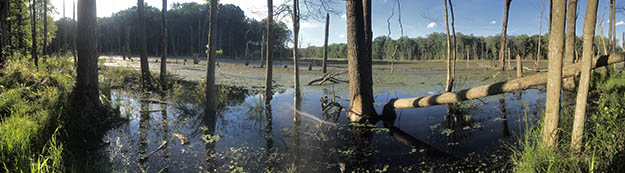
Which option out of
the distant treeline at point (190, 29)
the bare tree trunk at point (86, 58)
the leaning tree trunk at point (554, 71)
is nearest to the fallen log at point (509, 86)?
the leaning tree trunk at point (554, 71)

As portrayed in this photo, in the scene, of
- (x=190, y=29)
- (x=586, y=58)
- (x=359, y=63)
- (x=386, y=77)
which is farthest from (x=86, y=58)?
(x=190, y=29)

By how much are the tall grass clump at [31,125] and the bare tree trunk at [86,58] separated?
29cm

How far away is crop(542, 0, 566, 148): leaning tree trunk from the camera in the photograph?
8.40 ft

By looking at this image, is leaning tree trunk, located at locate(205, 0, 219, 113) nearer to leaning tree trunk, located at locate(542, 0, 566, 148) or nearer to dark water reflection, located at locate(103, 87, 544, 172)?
dark water reflection, located at locate(103, 87, 544, 172)

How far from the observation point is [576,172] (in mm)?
2562

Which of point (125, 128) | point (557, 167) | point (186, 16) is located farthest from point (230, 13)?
point (557, 167)

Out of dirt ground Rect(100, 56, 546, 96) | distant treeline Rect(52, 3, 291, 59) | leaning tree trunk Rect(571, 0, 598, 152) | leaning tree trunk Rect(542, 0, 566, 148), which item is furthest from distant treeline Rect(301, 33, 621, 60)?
leaning tree trunk Rect(571, 0, 598, 152)

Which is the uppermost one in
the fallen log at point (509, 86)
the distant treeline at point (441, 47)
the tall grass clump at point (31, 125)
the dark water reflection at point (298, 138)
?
the distant treeline at point (441, 47)

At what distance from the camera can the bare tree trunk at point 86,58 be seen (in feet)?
19.2

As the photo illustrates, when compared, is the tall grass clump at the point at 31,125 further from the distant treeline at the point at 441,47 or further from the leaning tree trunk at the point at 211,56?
the distant treeline at the point at 441,47

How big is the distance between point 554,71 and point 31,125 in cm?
588

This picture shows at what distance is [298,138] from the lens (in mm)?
5273

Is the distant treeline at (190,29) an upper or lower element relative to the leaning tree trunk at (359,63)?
upper

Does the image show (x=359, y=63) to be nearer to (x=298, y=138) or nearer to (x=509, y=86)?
(x=298, y=138)
